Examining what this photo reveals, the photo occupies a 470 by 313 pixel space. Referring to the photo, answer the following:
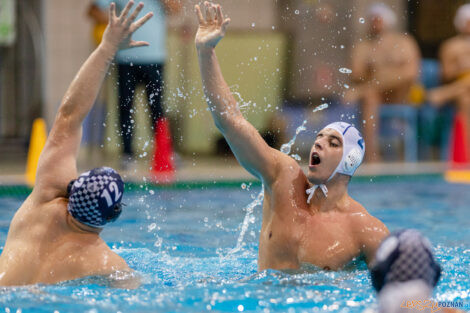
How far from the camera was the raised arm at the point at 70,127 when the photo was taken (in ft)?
11.1

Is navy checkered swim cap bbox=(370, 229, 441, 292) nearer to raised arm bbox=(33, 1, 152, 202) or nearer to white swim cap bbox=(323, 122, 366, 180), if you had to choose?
white swim cap bbox=(323, 122, 366, 180)

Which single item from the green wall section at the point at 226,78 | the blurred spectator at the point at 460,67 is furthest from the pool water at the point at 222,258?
the green wall section at the point at 226,78

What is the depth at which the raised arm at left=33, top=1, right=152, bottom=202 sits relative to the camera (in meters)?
3.37

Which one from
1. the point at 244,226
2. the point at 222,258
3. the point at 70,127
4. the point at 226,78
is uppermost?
the point at 70,127

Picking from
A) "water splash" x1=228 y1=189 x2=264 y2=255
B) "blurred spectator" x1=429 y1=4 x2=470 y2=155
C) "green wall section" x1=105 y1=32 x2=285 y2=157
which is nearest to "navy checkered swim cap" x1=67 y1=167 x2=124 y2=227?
"water splash" x1=228 y1=189 x2=264 y2=255

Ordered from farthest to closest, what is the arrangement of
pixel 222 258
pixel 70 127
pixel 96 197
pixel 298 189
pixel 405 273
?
pixel 222 258 < pixel 298 189 < pixel 70 127 < pixel 96 197 < pixel 405 273

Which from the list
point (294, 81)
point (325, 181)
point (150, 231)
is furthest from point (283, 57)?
point (325, 181)

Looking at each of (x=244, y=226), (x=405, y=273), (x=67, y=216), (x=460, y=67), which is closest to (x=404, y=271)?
(x=405, y=273)

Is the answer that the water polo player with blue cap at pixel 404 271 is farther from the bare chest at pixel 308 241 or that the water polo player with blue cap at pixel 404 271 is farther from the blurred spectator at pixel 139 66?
the blurred spectator at pixel 139 66

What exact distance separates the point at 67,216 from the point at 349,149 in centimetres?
136

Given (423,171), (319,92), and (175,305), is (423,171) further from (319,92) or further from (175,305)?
(175,305)

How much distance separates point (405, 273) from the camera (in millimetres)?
2170

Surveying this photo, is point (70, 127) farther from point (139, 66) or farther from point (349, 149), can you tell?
point (139, 66)

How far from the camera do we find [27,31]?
10.8m
